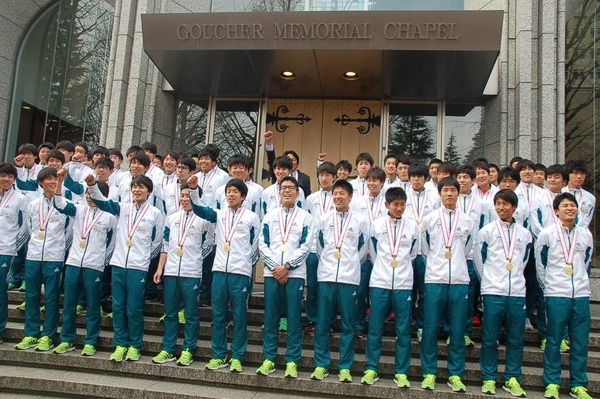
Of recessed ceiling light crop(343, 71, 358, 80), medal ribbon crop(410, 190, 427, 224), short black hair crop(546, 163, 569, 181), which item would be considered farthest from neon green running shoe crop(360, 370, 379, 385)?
recessed ceiling light crop(343, 71, 358, 80)

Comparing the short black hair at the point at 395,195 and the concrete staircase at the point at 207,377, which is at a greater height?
the short black hair at the point at 395,195

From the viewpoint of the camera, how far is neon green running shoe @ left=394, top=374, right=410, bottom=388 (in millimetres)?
5113

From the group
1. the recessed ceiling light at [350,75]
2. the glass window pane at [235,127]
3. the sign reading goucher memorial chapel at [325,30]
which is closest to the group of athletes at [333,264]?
the sign reading goucher memorial chapel at [325,30]

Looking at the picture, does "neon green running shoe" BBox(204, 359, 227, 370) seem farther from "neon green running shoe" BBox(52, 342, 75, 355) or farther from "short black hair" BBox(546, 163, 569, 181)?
"short black hair" BBox(546, 163, 569, 181)

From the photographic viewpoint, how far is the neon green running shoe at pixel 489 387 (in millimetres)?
5074

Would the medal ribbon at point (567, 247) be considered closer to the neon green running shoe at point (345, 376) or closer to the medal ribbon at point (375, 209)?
the medal ribbon at point (375, 209)

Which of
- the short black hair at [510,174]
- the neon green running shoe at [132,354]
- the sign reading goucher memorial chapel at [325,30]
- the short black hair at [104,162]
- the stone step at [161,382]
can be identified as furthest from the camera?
the sign reading goucher memorial chapel at [325,30]

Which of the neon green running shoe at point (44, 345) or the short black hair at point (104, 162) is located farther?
the short black hair at point (104, 162)

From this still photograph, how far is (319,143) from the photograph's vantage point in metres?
10.9

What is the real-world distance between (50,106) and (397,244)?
33.3 feet

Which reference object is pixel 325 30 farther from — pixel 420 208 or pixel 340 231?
pixel 340 231

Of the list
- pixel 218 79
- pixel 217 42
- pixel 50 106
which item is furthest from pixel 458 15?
pixel 50 106

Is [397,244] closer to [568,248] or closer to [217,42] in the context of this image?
[568,248]

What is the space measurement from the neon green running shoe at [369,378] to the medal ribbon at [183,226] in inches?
97.7
